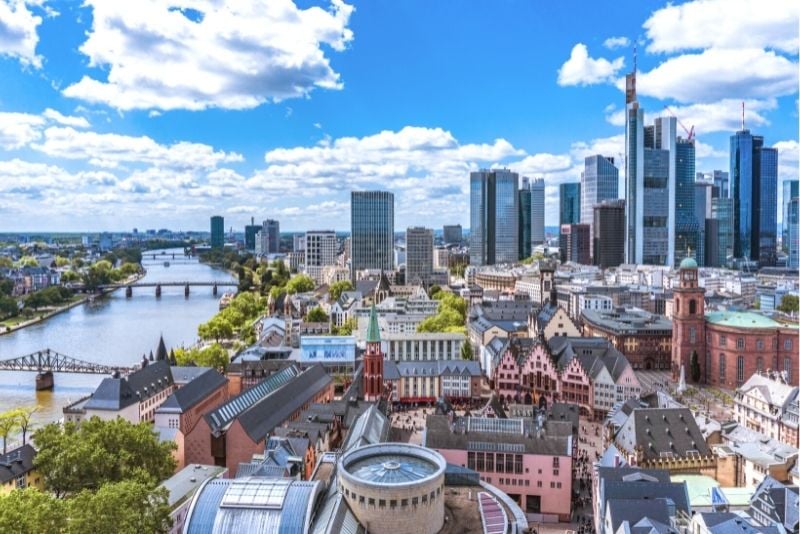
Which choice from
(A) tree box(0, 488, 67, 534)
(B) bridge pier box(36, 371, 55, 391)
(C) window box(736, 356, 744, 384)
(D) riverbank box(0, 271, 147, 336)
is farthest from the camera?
(D) riverbank box(0, 271, 147, 336)

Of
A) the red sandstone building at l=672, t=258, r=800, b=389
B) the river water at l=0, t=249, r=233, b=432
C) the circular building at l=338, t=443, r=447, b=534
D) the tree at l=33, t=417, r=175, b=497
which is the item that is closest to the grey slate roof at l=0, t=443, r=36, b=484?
the tree at l=33, t=417, r=175, b=497

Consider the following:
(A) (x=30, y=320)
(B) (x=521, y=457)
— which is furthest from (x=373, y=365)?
(A) (x=30, y=320)

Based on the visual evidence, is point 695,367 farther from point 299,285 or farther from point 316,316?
point 299,285

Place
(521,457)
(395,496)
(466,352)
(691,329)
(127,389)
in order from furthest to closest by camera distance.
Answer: (466,352) < (691,329) < (127,389) < (521,457) < (395,496)

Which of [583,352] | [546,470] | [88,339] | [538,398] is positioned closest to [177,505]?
[546,470]

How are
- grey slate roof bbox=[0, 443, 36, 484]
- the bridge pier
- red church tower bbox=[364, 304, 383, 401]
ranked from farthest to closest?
the bridge pier, red church tower bbox=[364, 304, 383, 401], grey slate roof bbox=[0, 443, 36, 484]

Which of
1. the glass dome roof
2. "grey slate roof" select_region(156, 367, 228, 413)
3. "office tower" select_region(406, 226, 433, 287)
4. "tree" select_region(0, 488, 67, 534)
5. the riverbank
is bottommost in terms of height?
the riverbank

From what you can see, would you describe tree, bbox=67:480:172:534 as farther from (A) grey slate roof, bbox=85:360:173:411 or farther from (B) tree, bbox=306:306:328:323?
(B) tree, bbox=306:306:328:323

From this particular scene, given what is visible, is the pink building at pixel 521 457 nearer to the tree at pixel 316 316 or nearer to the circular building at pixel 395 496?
the circular building at pixel 395 496
